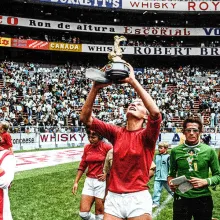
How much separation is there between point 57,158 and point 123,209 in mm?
16826

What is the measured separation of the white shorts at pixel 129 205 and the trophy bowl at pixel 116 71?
1248 millimetres

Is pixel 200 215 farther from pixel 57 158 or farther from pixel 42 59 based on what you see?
pixel 42 59

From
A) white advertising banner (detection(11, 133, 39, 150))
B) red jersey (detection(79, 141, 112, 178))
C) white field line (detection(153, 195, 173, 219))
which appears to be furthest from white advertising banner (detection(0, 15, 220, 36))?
red jersey (detection(79, 141, 112, 178))

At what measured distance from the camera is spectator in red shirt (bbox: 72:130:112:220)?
664 cm

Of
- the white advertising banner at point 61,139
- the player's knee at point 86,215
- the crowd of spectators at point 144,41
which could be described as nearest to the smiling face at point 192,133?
the player's knee at point 86,215

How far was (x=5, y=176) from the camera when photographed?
375 centimetres

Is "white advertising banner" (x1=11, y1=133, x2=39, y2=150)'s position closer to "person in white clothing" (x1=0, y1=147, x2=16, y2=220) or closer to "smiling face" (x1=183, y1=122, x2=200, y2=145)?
"smiling face" (x1=183, y1=122, x2=200, y2=145)

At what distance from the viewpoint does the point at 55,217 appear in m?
8.98

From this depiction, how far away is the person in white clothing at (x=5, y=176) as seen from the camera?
375cm

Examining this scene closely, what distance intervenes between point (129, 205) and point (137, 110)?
921 millimetres

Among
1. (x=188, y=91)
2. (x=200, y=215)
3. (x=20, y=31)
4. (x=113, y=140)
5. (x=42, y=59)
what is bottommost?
(x=200, y=215)

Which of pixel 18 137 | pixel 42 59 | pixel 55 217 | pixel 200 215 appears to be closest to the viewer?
pixel 200 215

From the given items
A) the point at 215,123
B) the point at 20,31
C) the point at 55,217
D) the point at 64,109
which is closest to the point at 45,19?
the point at 20,31

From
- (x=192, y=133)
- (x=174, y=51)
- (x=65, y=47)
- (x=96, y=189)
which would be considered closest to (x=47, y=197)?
(x=96, y=189)
